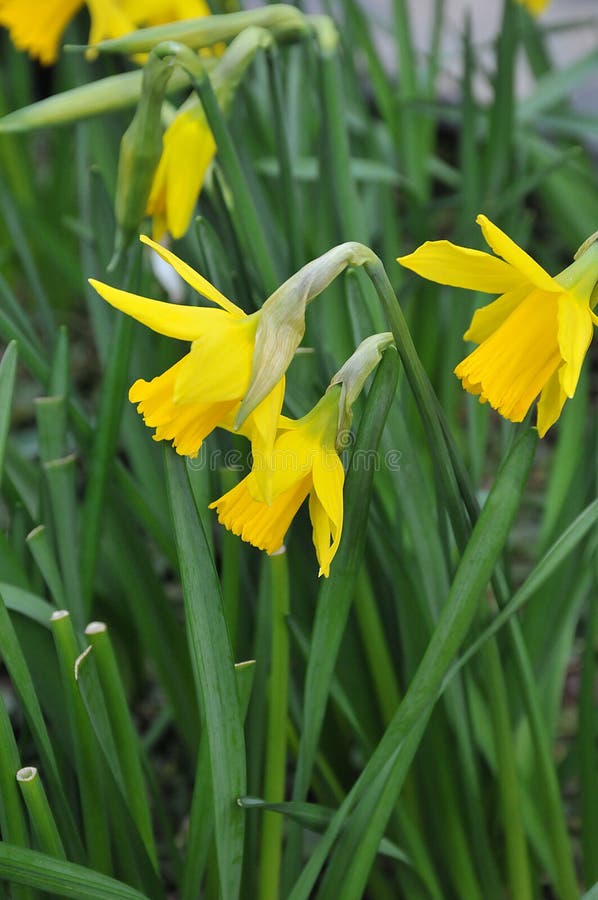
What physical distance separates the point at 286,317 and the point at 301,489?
0.39 ft

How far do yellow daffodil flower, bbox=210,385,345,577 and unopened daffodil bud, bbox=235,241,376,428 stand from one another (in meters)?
0.05

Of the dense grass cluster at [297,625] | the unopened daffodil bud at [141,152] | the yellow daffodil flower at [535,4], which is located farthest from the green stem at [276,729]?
the yellow daffodil flower at [535,4]

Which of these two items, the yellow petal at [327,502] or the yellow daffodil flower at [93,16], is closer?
the yellow petal at [327,502]

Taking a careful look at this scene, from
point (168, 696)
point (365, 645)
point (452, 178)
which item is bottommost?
point (168, 696)

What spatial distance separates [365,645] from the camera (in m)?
0.98

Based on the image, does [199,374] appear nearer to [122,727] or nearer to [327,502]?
[327,502]

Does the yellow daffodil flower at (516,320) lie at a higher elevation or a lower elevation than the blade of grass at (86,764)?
higher

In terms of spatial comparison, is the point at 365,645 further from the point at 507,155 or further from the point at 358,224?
the point at 507,155

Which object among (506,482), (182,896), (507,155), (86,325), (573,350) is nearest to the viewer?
(573,350)

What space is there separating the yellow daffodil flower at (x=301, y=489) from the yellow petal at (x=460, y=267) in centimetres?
10

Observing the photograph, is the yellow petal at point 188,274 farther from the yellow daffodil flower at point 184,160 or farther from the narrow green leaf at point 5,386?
the yellow daffodil flower at point 184,160

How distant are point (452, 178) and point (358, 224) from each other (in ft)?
2.79

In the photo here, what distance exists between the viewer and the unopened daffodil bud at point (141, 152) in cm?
92

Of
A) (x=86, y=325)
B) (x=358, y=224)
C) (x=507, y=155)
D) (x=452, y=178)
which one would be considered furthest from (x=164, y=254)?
(x=86, y=325)
